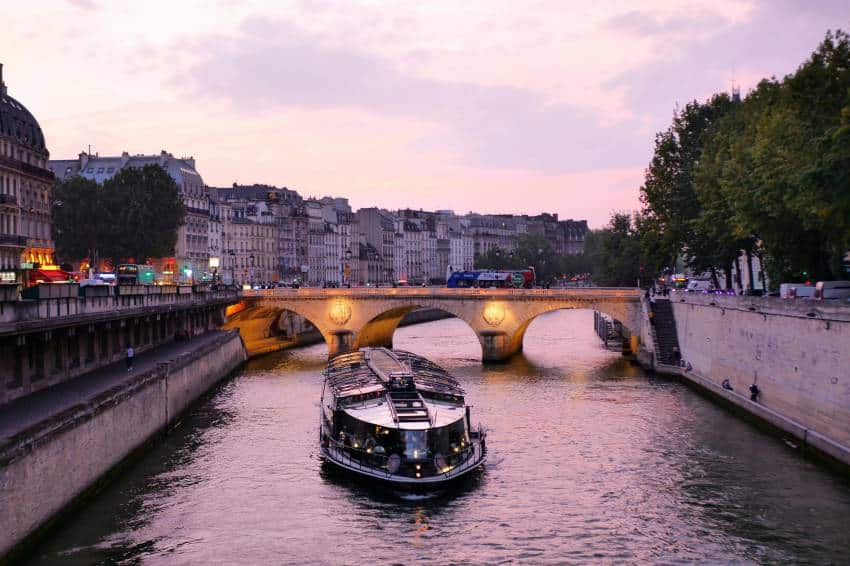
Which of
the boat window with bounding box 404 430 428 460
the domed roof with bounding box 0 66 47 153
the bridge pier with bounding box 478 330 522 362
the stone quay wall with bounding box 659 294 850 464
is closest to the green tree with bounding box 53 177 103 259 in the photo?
the domed roof with bounding box 0 66 47 153

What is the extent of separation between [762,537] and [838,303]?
12.1m

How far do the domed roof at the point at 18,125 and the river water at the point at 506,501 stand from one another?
32985 mm

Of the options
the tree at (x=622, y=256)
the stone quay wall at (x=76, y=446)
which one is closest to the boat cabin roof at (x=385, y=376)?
the stone quay wall at (x=76, y=446)

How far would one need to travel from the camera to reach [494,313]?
91.2 metres

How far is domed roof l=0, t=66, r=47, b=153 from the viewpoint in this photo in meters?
82.4

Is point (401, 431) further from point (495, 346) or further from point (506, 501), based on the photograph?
point (495, 346)

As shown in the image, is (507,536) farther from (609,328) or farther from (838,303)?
(609,328)

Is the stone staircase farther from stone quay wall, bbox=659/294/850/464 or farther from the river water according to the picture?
the river water

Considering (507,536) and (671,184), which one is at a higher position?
(671,184)

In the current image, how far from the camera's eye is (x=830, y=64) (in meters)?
52.3

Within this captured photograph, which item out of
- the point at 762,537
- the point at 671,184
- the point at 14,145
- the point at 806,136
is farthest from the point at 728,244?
the point at 14,145

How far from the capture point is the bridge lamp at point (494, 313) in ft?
299

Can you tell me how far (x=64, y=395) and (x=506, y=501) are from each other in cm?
1735

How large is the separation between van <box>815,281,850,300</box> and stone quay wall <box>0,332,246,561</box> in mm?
30826
